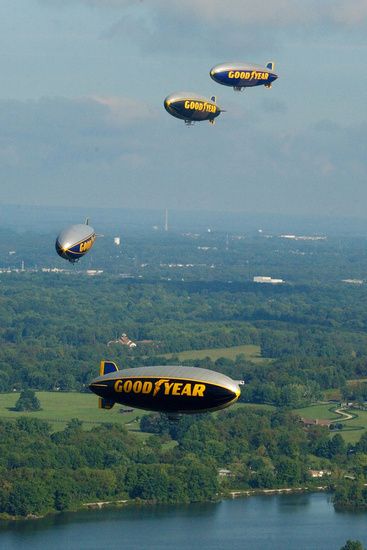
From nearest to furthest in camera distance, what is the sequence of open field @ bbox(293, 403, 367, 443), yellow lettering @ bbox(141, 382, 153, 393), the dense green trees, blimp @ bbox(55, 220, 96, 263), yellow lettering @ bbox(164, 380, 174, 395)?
1. yellow lettering @ bbox(164, 380, 174, 395)
2. yellow lettering @ bbox(141, 382, 153, 393)
3. blimp @ bbox(55, 220, 96, 263)
4. open field @ bbox(293, 403, 367, 443)
5. the dense green trees

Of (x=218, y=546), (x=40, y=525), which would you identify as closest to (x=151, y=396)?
(x=218, y=546)

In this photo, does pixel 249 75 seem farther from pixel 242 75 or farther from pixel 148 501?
pixel 148 501

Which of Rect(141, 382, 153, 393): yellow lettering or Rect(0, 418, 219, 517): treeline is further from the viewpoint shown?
Rect(0, 418, 219, 517): treeline

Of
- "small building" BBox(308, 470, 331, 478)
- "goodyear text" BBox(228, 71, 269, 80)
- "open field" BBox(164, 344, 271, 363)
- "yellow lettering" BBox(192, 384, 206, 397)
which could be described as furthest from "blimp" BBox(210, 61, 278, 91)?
"open field" BBox(164, 344, 271, 363)

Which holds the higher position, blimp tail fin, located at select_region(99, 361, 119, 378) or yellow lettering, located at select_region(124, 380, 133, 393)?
blimp tail fin, located at select_region(99, 361, 119, 378)

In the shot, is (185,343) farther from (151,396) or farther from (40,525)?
(151,396)

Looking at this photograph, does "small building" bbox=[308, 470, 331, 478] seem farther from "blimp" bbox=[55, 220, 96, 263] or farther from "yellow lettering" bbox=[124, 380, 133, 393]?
"yellow lettering" bbox=[124, 380, 133, 393]

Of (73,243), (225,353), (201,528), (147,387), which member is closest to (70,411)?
(201,528)

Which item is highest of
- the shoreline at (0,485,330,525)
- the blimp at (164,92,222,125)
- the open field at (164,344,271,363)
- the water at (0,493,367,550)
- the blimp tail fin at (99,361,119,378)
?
the blimp at (164,92,222,125)
